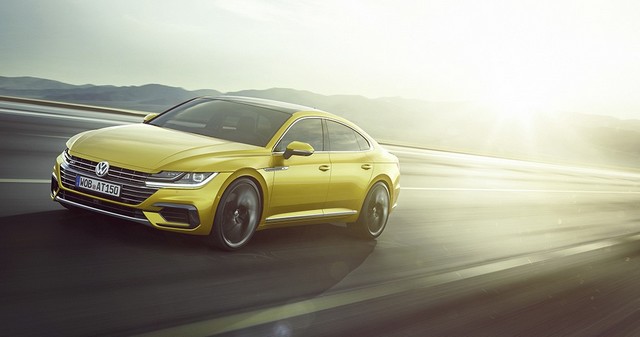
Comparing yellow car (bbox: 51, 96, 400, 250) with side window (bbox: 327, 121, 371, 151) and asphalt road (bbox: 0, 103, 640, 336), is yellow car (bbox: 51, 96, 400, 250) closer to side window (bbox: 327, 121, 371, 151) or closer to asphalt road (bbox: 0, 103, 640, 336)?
side window (bbox: 327, 121, 371, 151)

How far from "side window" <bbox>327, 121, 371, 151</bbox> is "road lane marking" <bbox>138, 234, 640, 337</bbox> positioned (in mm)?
1856

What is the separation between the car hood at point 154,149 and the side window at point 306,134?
Result: 0.54 meters

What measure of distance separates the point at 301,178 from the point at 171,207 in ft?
5.55

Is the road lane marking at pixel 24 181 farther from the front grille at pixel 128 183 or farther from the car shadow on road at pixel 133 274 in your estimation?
the front grille at pixel 128 183

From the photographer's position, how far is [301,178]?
332 inches

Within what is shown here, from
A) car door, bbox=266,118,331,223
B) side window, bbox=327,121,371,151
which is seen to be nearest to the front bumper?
car door, bbox=266,118,331,223

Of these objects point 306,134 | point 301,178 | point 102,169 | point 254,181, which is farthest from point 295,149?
point 102,169

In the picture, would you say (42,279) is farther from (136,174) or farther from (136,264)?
(136,174)

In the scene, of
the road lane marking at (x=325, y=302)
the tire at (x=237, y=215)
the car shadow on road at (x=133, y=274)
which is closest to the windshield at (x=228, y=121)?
the tire at (x=237, y=215)

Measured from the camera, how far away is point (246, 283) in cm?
688

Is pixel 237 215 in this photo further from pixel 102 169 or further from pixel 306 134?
pixel 306 134

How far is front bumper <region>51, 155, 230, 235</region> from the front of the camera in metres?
7.14

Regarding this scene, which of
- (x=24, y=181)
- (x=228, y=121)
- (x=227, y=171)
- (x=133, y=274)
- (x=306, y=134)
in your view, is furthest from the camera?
(x=24, y=181)

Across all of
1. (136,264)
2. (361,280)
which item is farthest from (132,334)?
(361,280)
